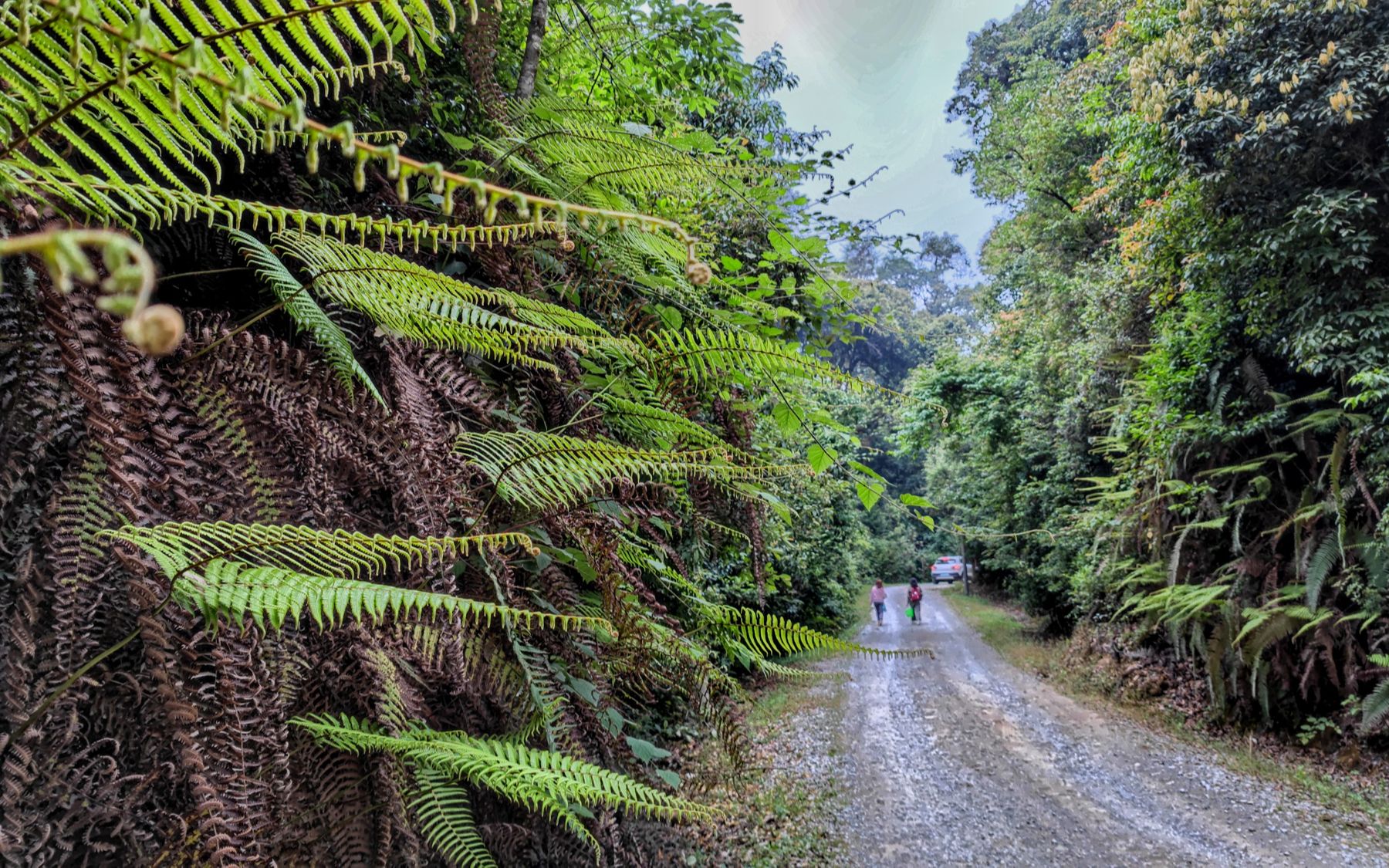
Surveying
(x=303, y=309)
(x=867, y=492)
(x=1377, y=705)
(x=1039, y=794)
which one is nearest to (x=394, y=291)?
(x=303, y=309)

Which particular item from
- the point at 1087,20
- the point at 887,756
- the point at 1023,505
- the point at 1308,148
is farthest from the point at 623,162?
the point at 1087,20

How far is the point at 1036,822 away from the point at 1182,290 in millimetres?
5810

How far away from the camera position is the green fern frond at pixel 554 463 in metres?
1.08

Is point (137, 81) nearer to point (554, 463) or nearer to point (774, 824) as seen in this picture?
point (554, 463)

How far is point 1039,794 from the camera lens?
16.7ft

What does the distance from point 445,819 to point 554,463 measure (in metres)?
0.62

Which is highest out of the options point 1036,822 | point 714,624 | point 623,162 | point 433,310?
point 623,162

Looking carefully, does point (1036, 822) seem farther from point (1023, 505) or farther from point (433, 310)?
point (1023, 505)

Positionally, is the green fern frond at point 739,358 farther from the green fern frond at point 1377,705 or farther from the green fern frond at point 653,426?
the green fern frond at point 1377,705

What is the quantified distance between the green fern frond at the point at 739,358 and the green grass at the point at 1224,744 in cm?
568

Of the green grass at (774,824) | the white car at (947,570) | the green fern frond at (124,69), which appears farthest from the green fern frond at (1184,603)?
the white car at (947,570)

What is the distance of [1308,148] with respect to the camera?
5.45 meters

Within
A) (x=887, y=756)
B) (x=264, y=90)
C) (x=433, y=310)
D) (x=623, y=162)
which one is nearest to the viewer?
(x=264, y=90)

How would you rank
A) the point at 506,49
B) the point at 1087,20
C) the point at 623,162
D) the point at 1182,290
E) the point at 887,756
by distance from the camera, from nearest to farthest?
the point at 623,162 → the point at 506,49 → the point at 887,756 → the point at 1182,290 → the point at 1087,20
